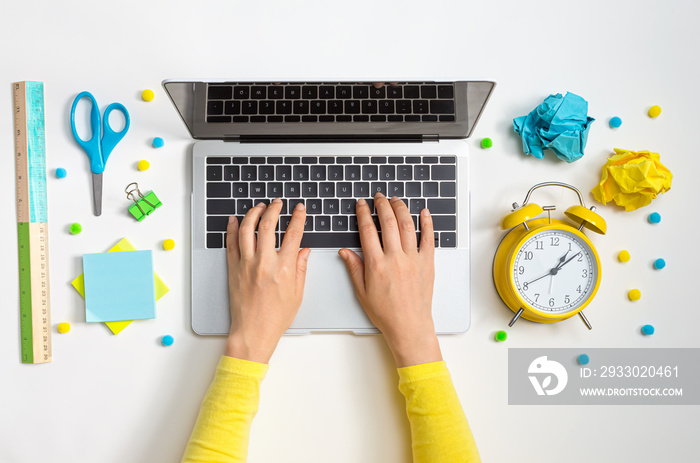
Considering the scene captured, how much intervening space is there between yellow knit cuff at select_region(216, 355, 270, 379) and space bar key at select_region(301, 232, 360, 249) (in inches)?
9.4

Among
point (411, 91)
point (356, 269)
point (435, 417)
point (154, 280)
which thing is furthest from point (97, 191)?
point (435, 417)

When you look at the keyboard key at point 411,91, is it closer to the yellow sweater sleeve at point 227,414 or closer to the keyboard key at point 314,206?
the keyboard key at point 314,206

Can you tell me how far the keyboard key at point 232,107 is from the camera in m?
0.85

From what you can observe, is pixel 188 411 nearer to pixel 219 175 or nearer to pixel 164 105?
pixel 219 175

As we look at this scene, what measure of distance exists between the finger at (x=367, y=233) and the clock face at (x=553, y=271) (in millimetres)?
265

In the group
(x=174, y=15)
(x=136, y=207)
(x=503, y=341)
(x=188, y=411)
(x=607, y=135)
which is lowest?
(x=188, y=411)

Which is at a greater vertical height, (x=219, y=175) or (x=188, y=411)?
(x=219, y=175)

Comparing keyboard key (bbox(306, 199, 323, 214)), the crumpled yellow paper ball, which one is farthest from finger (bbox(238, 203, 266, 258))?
the crumpled yellow paper ball

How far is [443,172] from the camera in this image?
902 millimetres

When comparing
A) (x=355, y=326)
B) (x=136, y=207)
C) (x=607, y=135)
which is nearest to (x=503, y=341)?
(x=355, y=326)

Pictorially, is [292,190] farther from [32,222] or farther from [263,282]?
[32,222]

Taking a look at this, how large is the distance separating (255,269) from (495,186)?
0.51 meters

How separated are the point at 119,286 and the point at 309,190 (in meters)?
0.43

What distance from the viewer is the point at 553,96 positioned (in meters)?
0.90
